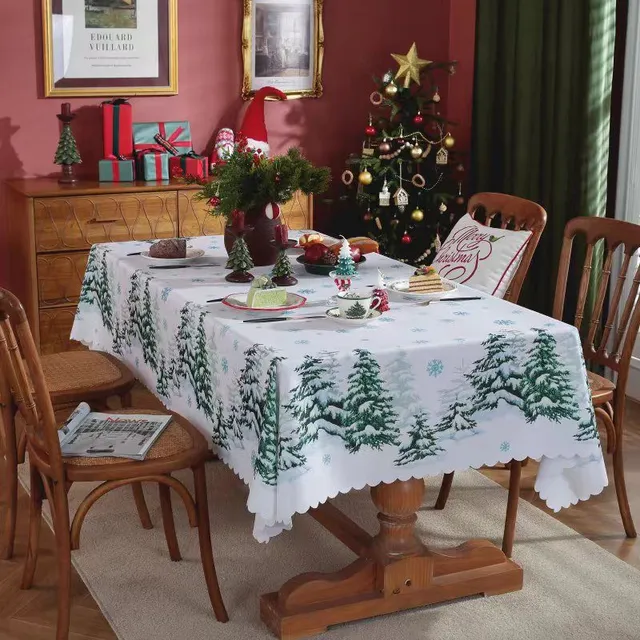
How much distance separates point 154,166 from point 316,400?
2.84 meters

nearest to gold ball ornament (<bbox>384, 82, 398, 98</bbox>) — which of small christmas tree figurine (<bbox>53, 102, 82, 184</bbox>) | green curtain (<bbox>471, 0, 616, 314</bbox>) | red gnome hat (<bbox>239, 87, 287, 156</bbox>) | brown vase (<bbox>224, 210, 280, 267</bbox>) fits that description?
green curtain (<bbox>471, 0, 616, 314</bbox>)

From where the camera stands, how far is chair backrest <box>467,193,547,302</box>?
3740 mm

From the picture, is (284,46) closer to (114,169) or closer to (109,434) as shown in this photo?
(114,169)

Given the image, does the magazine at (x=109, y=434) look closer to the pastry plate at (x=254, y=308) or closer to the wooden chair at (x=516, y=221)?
the pastry plate at (x=254, y=308)

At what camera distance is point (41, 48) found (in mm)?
5059

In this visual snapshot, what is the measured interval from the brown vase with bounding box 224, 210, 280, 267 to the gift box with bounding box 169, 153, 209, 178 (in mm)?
1741

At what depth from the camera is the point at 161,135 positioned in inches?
210

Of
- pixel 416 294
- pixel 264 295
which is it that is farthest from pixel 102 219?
pixel 416 294

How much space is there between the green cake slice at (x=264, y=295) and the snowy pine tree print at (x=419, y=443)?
582 millimetres

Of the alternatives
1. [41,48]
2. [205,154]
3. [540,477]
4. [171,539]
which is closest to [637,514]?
[540,477]

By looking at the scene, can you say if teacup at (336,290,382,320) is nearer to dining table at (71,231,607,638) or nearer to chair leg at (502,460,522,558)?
dining table at (71,231,607,638)

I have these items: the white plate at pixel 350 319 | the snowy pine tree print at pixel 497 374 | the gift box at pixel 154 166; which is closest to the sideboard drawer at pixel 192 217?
the gift box at pixel 154 166

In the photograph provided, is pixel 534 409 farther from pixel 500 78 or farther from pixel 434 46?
pixel 434 46

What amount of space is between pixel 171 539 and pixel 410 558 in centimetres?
78
